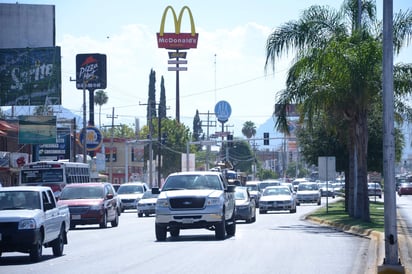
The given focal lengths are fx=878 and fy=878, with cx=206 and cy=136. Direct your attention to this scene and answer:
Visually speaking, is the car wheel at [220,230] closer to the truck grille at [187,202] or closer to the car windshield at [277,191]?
the truck grille at [187,202]

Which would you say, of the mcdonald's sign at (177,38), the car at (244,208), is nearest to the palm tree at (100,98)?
the mcdonald's sign at (177,38)

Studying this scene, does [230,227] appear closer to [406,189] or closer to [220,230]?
[220,230]

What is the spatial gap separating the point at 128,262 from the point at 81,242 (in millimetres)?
8020

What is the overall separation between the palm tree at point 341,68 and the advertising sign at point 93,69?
52283 millimetres

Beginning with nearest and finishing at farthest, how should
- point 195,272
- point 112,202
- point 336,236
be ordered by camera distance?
1. point 195,272
2. point 336,236
3. point 112,202

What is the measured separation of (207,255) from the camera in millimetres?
20578

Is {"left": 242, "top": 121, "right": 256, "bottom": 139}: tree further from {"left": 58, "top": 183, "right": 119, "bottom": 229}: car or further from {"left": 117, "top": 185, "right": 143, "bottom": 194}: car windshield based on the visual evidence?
{"left": 58, "top": 183, "right": 119, "bottom": 229}: car

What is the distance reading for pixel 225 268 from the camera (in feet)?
57.4

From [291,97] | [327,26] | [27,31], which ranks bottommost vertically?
[291,97]

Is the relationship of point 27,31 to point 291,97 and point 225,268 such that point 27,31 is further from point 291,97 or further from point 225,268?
point 225,268

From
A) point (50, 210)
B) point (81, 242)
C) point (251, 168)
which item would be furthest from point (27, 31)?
point (251, 168)

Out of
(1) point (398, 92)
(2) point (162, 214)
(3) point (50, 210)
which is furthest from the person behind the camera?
(1) point (398, 92)

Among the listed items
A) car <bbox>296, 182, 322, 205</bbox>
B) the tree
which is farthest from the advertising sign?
the tree

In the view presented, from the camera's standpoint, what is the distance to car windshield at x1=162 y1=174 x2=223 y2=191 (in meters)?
27.0
